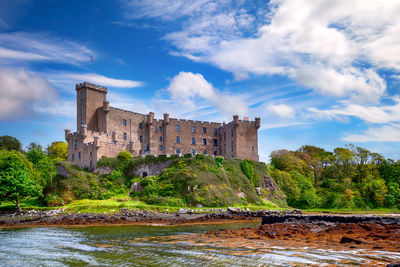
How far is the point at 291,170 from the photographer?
72.5 m

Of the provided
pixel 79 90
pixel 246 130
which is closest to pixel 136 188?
pixel 79 90

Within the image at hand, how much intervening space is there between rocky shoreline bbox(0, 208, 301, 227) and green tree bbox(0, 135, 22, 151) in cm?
4086

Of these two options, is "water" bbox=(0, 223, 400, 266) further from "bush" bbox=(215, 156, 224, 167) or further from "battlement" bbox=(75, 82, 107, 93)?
"battlement" bbox=(75, 82, 107, 93)

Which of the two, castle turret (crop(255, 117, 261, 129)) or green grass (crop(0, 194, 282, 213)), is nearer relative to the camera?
green grass (crop(0, 194, 282, 213))

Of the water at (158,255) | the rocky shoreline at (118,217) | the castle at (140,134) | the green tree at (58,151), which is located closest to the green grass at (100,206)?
the rocky shoreline at (118,217)

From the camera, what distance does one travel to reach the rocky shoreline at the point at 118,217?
113ft

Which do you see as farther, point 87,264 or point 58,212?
point 58,212

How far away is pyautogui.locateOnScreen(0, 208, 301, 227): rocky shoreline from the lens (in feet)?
113

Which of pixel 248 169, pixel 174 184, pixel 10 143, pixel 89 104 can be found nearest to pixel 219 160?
pixel 248 169

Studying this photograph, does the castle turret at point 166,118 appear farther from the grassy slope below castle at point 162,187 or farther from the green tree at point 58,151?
the green tree at point 58,151

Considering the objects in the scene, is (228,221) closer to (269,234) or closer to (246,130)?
(269,234)

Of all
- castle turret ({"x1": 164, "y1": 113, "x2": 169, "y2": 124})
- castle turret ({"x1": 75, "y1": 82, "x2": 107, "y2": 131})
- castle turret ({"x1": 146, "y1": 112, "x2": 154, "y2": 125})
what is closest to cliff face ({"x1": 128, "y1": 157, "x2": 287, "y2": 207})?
castle turret ({"x1": 146, "y1": 112, "x2": 154, "y2": 125})

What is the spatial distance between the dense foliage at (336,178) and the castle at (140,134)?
970 cm

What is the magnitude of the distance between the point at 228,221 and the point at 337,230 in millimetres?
17012
